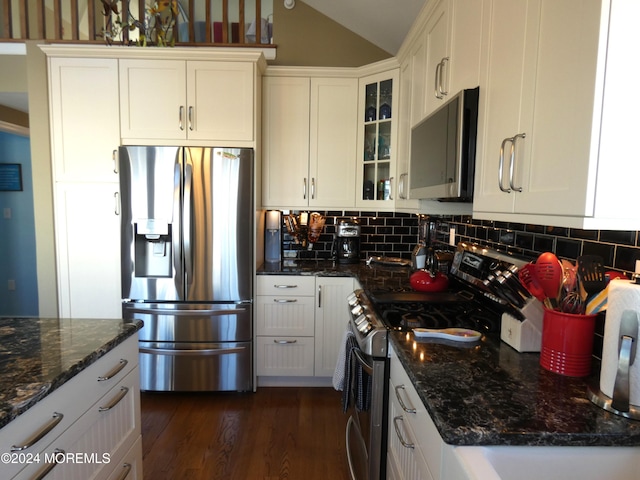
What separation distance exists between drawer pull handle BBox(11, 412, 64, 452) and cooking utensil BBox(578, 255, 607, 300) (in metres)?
1.44

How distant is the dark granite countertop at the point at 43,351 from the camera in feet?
2.94

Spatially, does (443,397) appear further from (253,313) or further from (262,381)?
(262,381)

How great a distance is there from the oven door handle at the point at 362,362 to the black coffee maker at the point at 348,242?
1.42m

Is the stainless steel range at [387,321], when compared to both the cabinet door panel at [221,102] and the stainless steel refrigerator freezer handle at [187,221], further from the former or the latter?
the cabinet door panel at [221,102]

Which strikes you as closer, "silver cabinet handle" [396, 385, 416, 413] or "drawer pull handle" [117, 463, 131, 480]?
"silver cabinet handle" [396, 385, 416, 413]

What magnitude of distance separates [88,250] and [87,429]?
73.0 inches

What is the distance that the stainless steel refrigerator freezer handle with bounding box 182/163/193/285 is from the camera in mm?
2475

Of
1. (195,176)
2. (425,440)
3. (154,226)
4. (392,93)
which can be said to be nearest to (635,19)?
(425,440)

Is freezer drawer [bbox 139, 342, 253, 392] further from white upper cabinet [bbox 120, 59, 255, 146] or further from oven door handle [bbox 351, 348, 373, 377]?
white upper cabinet [bbox 120, 59, 255, 146]

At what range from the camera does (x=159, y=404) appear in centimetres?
258

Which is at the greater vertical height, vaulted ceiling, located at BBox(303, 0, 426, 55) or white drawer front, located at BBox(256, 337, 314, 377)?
vaulted ceiling, located at BBox(303, 0, 426, 55)

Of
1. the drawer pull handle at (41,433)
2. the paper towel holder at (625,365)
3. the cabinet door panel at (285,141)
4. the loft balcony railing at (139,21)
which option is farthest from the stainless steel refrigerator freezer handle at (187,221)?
the paper towel holder at (625,365)

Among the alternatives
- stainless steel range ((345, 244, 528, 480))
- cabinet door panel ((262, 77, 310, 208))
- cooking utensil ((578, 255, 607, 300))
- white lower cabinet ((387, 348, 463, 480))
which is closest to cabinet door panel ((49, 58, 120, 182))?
cabinet door panel ((262, 77, 310, 208))

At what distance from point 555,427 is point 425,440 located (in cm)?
31
